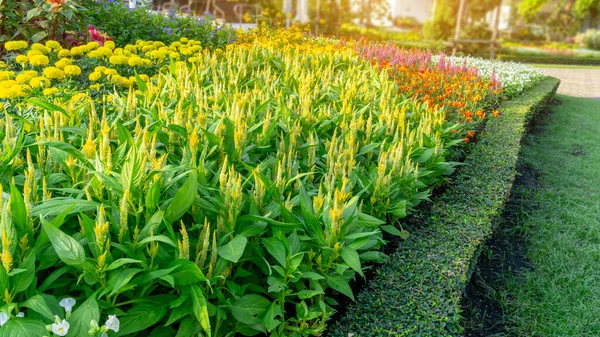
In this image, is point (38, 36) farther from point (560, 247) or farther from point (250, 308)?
point (560, 247)

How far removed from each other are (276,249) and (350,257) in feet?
0.85

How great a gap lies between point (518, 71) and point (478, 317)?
7444 mm

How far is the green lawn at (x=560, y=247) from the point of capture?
2836 mm

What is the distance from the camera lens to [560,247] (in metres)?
3.63

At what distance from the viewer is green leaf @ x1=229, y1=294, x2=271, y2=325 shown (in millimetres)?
1745

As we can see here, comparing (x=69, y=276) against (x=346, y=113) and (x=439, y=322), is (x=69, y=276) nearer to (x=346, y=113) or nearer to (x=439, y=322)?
(x=439, y=322)

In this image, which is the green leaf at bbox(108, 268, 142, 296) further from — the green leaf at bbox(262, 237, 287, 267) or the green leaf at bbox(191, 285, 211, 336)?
the green leaf at bbox(262, 237, 287, 267)

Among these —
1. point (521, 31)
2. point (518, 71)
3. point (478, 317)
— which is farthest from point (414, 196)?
point (521, 31)

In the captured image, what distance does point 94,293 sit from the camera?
1.50 m

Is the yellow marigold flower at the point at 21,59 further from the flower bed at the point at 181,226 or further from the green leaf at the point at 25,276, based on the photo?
the green leaf at the point at 25,276

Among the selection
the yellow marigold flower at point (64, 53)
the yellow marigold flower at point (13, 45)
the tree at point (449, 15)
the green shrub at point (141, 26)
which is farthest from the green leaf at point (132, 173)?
the tree at point (449, 15)

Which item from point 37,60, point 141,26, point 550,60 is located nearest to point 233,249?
point 37,60

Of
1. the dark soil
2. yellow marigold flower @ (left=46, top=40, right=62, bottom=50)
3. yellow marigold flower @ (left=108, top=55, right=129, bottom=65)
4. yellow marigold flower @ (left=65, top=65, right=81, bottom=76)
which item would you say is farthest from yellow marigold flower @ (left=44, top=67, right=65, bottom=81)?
the dark soil

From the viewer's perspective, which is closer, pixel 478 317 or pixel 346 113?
pixel 478 317
